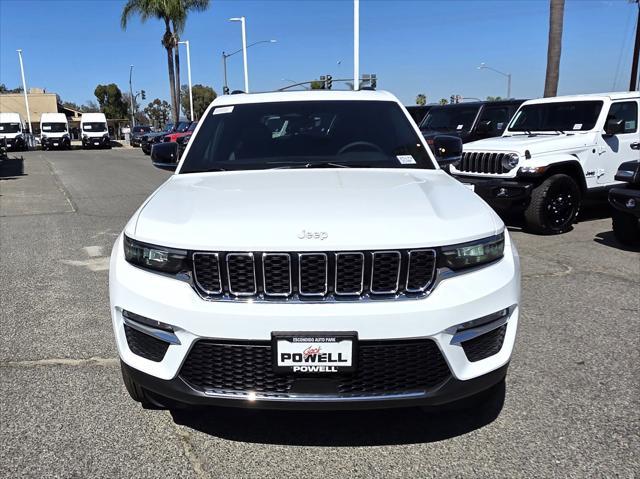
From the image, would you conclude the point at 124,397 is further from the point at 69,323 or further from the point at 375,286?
the point at 375,286

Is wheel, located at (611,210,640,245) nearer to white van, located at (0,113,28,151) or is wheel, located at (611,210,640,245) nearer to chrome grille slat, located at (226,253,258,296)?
chrome grille slat, located at (226,253,258,296)

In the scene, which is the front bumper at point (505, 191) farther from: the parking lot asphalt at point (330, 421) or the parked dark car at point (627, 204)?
the parking lot asphalt at point (330, 421)

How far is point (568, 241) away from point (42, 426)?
6.60 metres

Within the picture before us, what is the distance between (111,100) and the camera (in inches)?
3383

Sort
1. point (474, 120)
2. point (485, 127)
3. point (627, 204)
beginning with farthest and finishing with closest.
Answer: point (474, 120), point (485, 127), point (627, 204)

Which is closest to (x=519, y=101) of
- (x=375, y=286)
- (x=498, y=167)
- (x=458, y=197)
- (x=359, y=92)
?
(x=498, y=167)

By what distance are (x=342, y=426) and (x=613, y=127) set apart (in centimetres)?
715

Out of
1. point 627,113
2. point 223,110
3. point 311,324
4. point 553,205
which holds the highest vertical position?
point 223,110

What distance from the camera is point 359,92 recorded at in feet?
14.1

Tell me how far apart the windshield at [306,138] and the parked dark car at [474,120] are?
8098mm

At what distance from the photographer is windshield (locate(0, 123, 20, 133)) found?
37406mm

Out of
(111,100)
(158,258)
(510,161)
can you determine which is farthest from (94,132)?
(111,100)

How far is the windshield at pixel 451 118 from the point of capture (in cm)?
1256

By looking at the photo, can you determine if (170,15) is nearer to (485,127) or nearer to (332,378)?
(485,127)
